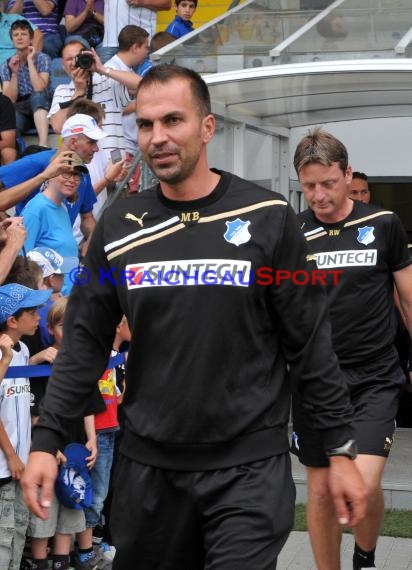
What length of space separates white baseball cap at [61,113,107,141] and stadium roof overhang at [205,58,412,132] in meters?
0.92

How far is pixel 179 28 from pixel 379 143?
9.63ft

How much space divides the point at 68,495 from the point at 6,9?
10.2 meters

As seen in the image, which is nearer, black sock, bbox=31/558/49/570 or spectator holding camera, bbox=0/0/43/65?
Result: black sock, bbox=31/558/49/570

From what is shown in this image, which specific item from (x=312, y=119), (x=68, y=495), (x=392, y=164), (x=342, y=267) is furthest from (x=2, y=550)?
(x=392, y=164)

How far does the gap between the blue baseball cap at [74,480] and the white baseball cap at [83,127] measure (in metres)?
2.81

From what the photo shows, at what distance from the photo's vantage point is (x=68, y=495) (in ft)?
19.4

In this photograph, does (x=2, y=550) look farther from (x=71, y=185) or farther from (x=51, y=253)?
(x=71, y=185)

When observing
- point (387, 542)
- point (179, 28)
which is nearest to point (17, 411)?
point (387, 542)

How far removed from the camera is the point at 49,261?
23.5ft

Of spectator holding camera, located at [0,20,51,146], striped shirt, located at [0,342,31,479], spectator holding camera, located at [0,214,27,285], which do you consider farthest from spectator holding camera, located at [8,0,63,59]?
striped shirt, located at [0,342,31,479]

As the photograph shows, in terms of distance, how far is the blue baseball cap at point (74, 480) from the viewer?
5.91m

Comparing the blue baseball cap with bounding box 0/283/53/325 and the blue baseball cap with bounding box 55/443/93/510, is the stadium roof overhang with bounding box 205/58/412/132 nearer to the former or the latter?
the blue baseball cap with bounding box 0/283/53/325

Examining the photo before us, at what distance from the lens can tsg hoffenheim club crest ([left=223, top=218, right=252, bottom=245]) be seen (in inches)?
140

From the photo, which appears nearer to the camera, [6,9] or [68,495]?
[68,495]
